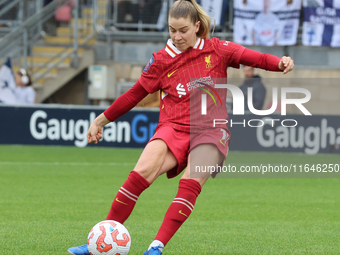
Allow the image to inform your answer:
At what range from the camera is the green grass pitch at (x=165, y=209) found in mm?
4758

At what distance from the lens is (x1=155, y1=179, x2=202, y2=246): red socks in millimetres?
3992

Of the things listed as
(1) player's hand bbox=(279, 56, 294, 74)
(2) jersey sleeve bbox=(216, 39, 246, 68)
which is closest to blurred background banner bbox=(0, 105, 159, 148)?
(2) jersey sleeve bbox=(216, 39, 246, 68)

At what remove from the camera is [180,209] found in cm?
401

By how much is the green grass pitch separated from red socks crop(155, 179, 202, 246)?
50 centimetres

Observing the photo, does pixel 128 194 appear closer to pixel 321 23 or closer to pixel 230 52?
pixel 230 52

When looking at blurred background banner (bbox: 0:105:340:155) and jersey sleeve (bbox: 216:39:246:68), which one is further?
blurred background banner (bbox: 0:105:340:155)

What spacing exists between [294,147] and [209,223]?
7326mm

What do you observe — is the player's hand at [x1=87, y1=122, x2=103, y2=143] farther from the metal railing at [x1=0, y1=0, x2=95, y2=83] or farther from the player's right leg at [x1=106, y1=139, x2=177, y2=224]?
the metal railing at [x1=0, y1=0, x2=95, y2=83]

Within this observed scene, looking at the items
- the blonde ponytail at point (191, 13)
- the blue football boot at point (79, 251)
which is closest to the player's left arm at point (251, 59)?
the blonde ponytail at point (191, 13)

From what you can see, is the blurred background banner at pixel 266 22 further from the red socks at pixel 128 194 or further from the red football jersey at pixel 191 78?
the red socks at pixel 128 194

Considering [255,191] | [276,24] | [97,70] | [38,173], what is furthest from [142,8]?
[255,191]

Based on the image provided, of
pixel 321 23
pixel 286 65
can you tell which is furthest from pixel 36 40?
pixel 286 65

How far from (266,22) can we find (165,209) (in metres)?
10.0

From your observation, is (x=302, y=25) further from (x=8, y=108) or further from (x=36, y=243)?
(x=36, y=243)
